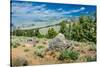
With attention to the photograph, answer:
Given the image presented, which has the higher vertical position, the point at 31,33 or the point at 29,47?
the point at 31,33

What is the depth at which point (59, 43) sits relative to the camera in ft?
8.59

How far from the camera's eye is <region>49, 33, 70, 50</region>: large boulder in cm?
258

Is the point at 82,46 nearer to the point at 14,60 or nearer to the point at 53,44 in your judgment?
the point at 53,44

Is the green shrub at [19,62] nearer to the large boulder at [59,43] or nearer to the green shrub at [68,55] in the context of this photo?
the large boulder at [59,43]

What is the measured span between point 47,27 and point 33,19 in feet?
0.71

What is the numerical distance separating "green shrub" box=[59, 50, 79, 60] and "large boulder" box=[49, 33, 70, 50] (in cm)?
7

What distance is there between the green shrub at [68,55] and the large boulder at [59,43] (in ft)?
0.23

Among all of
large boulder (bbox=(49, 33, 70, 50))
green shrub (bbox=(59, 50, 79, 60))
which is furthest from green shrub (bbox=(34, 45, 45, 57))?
green shrub (bbox=(59, 50, 79, 60))

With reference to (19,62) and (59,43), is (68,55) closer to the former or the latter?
(59,43)

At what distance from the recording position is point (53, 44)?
8.48ft

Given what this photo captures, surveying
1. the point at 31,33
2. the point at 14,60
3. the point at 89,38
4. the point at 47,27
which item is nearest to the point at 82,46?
the point at 89,38

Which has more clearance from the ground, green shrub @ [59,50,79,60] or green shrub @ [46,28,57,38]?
green shrub @ [46,28,57,38]

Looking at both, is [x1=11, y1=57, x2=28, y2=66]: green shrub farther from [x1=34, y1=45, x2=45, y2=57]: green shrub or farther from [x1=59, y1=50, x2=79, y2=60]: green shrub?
[x1=59, y1=50, x2=79, y2=60]: green shrub

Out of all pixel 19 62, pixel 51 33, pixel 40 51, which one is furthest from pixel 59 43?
pixel 19 62
